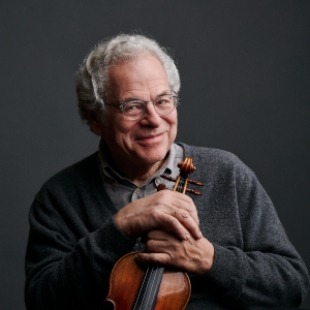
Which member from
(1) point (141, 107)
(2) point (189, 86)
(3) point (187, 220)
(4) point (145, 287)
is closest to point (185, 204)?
(3) point (187, 220)

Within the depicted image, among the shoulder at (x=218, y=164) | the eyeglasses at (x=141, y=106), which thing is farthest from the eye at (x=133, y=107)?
the shoulder at (x=218, y=164)

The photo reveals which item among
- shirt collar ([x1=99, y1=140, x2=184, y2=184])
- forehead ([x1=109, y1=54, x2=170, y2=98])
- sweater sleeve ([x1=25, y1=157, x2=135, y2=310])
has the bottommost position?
sweater sleeve ([x1=25, y1=157, x2=135, y2=310])

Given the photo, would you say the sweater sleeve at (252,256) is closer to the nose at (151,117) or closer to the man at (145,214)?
the man at (145,214)

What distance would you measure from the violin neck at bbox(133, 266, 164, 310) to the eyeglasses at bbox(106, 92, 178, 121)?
423mm

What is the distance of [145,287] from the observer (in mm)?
1471

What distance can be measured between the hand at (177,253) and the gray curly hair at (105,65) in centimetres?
42

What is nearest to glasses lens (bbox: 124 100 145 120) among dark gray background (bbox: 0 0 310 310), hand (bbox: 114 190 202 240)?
hand (bbox: 114 190 202 240)

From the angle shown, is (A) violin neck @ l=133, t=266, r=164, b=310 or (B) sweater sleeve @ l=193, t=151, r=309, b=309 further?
(B) sweater sleeve @ l=193, t=151, r=309, b=309

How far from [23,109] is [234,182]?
1047mm

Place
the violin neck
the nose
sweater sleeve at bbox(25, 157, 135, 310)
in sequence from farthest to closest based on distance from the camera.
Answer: the nose → sweater sleeve at bbox(25, 157, 135, 310) → the violin neck

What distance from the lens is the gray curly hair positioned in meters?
1.75

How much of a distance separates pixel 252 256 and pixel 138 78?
21.0 inches

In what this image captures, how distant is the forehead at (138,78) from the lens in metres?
1.70

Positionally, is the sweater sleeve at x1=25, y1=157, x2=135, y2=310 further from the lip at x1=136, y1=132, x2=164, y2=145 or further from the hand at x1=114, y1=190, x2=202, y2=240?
the lip at x1=136, y1=132, x2=164, y2=145
